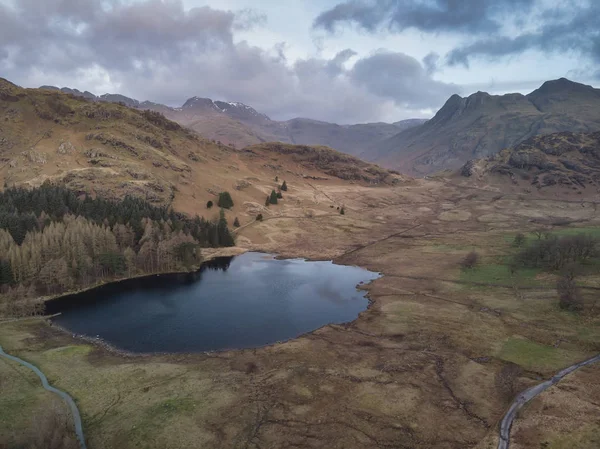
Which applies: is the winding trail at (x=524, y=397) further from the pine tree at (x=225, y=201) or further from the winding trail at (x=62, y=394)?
the pine tree at (x=225, y=201)

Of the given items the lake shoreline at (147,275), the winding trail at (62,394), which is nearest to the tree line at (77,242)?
the lake shoreline at (147,275)

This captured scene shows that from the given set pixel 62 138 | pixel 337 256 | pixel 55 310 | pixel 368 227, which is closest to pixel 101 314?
pixel 55 310

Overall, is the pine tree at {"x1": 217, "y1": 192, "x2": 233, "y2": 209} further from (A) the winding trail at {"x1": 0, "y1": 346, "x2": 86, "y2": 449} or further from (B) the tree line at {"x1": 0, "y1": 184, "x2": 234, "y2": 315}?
(A) the winding trail at {"x1": 0, "y1": 346, "x2": 86, "y2": 449}

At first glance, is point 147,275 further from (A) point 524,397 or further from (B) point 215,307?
(A) point 524,397

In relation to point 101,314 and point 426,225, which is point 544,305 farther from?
point 426,225

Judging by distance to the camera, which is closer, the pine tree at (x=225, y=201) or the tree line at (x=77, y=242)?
the tree line at (x=77, y=242)

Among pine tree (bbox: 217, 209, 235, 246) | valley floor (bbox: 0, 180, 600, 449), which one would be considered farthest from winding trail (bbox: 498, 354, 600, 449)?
pine tree (bbox: 217, 209, 235, 246)

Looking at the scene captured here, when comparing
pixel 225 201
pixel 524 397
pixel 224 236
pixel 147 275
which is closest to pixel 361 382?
pixel 524 397
